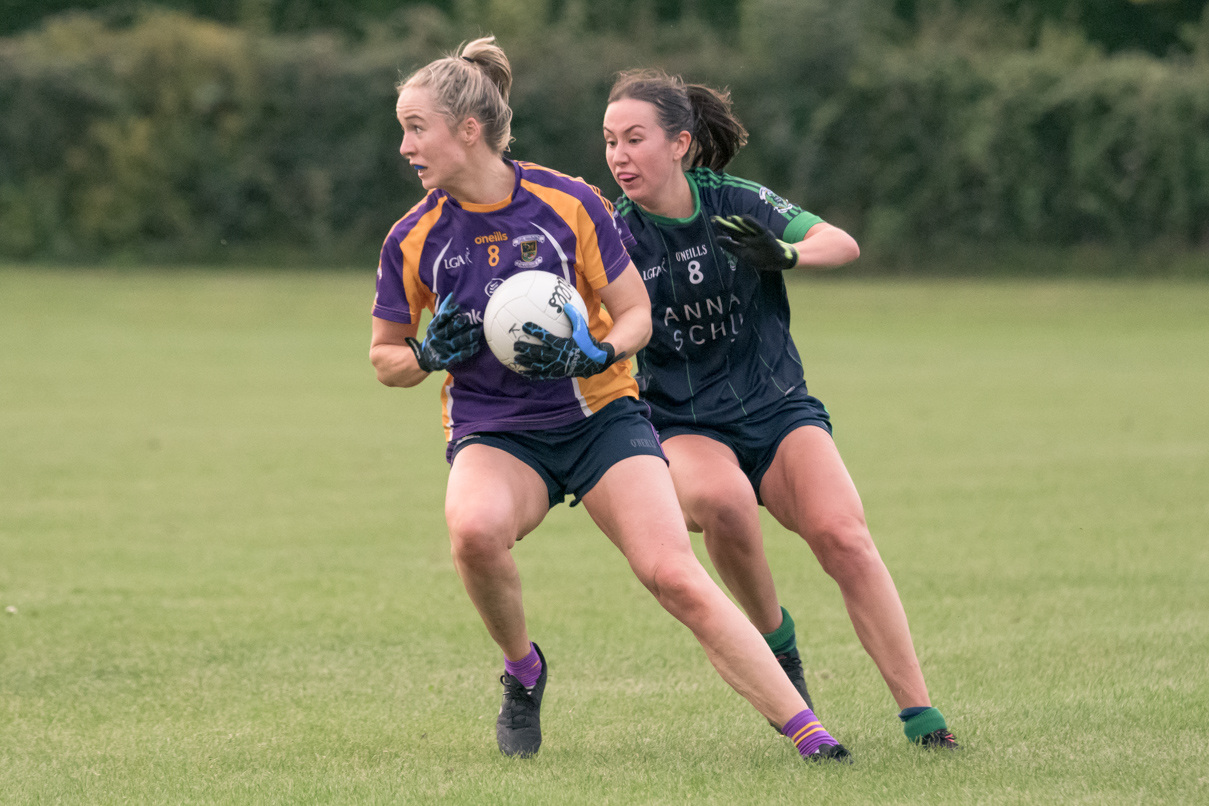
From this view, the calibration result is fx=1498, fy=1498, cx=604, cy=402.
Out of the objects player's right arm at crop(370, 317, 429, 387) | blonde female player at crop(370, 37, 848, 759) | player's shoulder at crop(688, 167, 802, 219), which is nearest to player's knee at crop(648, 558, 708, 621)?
blonde female player at crop(370, 37, 848, 759)

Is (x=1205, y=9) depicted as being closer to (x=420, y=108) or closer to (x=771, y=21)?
(x=771, y=21)

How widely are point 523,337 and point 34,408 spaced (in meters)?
12.1

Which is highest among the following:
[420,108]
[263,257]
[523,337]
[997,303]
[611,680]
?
[420,108]

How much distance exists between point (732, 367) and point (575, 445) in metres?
Answer: 0.81

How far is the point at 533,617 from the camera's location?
7234mm

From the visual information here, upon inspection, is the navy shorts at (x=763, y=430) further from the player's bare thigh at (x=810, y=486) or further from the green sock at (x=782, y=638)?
the green sock at (x=782, y=638)

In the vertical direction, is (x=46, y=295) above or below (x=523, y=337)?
below

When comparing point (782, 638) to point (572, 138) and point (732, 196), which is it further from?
point (572, 138)

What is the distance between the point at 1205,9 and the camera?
1817 inches

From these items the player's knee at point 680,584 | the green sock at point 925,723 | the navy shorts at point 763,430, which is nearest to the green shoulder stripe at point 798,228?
the navy shorts at point 763,430

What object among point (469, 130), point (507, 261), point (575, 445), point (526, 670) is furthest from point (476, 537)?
point (469, 130)

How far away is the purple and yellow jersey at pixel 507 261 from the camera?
4680 millimetres

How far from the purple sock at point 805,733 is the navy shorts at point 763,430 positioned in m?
1.05

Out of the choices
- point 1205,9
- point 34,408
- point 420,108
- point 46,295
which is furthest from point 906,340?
point 1205,9
